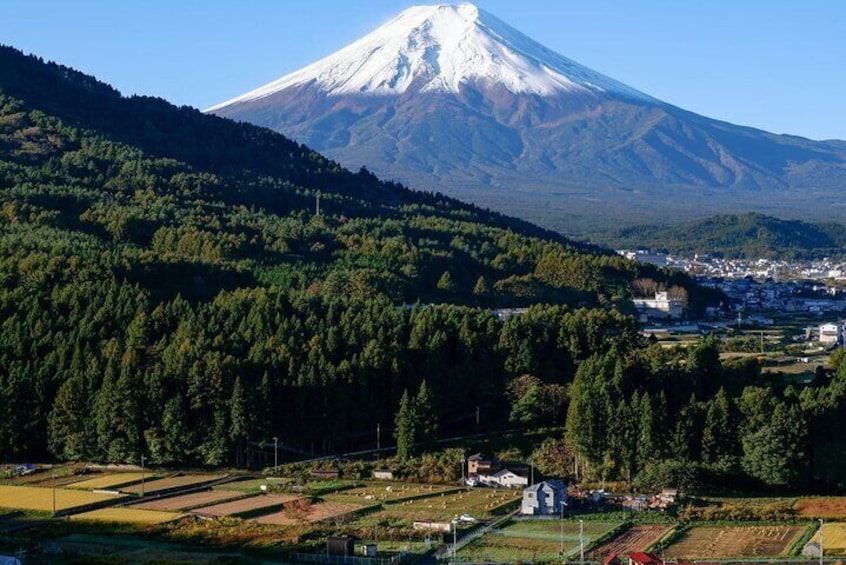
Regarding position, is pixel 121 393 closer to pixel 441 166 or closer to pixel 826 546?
pixel 826 546

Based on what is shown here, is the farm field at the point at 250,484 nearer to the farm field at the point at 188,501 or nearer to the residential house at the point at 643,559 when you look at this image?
the farm field at the point at 188,501

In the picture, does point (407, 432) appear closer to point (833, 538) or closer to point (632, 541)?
point (632, 541)

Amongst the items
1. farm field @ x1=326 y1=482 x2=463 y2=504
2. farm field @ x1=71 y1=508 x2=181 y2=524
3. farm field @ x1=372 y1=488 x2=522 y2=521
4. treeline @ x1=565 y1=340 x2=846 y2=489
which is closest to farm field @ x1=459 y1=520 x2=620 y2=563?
farm field @ x1=372 y1=488 x2=522 y2=521

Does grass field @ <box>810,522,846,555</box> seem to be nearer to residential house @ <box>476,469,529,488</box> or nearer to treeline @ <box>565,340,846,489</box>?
treeline @ <box>565,340,846,489</box>

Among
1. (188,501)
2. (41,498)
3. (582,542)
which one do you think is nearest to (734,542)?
(582,542)

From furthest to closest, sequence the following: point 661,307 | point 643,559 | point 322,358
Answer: point 661,307 → point 322,358 → point 643,559

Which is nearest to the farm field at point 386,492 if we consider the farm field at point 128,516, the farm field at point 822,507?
the farm field at point 128,516
